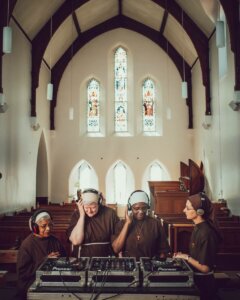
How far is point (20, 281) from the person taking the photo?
3449 mm

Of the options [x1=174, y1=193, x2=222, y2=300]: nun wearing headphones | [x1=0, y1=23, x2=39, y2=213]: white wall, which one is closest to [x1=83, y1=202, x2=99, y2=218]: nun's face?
[x1=174, y1=193, x2=222, y2=300]: nun wearing headphones

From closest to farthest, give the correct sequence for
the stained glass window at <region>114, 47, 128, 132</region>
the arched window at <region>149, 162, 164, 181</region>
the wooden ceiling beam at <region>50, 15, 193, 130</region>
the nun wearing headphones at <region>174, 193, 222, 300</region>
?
the nun wearing headphones at <region>174, 193, 222, 300</region>
the wooden ceiling beam at <region>50, 15, 193, 130</region>
the arched window at <region>149, 162, 164, 181</region>
the stained glass window at <region>114, 47, 128, 132</region>

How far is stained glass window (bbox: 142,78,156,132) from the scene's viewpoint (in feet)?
58.2

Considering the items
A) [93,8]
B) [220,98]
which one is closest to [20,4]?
[93,8]

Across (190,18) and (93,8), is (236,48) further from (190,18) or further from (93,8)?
(93,8)

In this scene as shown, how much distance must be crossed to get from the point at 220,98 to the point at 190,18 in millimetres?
3286

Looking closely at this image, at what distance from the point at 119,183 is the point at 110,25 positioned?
6.84m

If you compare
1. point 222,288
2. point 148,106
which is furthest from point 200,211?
point 148,106

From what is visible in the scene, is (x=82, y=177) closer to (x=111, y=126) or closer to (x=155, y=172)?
(x=111, y=126)

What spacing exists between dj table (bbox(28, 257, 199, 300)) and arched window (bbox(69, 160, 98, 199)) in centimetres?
1437

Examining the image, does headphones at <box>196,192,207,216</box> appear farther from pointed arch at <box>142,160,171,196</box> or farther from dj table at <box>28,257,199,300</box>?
pointed arch at <box>142,160,171,196</box>

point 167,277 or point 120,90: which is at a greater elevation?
point 120,90

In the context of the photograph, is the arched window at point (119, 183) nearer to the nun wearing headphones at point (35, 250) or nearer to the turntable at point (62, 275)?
the nun wearing headphones at point (35, 250)

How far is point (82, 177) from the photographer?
1752 cm
